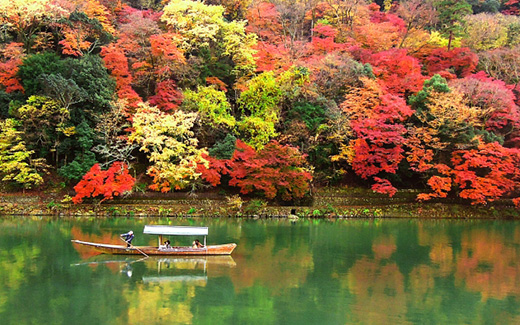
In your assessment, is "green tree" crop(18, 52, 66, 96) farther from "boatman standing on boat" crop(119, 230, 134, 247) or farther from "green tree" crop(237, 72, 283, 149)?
"boatman standing on boat" crop(119, 230, 134, 247)

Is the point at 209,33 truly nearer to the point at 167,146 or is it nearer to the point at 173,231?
the point at 167,146

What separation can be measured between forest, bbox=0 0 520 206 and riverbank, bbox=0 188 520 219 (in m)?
0.88

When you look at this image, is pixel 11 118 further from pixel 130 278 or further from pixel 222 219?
pixel 130 278

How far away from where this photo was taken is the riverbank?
28312 millimetres

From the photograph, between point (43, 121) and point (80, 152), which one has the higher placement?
point (43, 121)

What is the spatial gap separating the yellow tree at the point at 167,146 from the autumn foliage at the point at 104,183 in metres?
1.72

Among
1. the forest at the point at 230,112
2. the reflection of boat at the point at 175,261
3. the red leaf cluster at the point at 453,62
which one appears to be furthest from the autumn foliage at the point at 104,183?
the red leaf cluster at the point at 453,62

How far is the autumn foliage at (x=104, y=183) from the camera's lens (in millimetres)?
27797

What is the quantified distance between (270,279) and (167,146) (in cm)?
1757

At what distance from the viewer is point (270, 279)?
14.6 meters

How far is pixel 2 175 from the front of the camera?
30.7m

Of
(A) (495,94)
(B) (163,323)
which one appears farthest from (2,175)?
(A) (495,94)

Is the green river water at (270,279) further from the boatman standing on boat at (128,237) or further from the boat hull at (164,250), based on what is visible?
the boatman standing on boat at (128,237)

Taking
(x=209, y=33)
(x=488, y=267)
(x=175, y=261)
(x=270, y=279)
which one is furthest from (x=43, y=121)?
(x=488, y=267)
